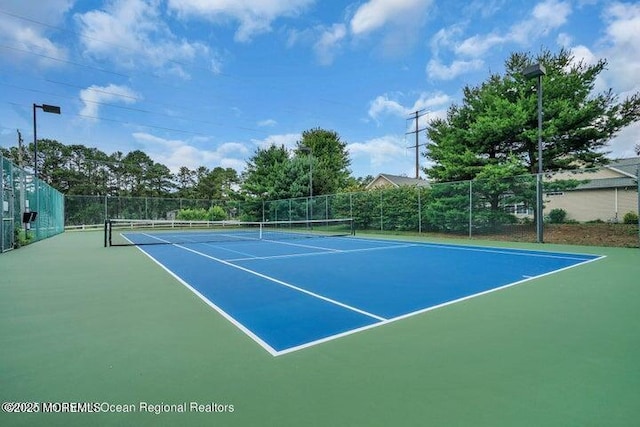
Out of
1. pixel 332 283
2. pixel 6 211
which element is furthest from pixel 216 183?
pixel 332 283

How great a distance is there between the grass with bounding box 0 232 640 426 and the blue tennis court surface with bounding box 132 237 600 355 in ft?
0.94

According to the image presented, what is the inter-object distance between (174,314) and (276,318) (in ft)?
3.85

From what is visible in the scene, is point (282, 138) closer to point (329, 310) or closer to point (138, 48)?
point (138, 48)

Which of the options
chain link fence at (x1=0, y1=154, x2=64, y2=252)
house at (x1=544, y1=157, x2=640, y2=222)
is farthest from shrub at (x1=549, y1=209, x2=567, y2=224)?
chain link fence at (x1=0, y1=154, x2=64, y2=252)

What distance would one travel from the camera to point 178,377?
2.32 m

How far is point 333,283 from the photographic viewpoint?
5523 millimetres

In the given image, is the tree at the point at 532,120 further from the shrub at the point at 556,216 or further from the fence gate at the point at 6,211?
the fence gate at the point at 6,211

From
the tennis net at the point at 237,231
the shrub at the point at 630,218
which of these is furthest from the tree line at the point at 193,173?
the shrub at the point at 630,218

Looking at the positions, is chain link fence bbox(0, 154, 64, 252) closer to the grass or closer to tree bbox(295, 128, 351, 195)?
the grass

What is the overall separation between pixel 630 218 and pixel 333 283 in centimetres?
1151

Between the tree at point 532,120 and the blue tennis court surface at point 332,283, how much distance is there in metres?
7.60

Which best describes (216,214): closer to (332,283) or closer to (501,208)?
(501,208)

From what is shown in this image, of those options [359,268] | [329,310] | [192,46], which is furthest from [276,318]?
[192,46]

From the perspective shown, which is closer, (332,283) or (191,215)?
(332,283)
